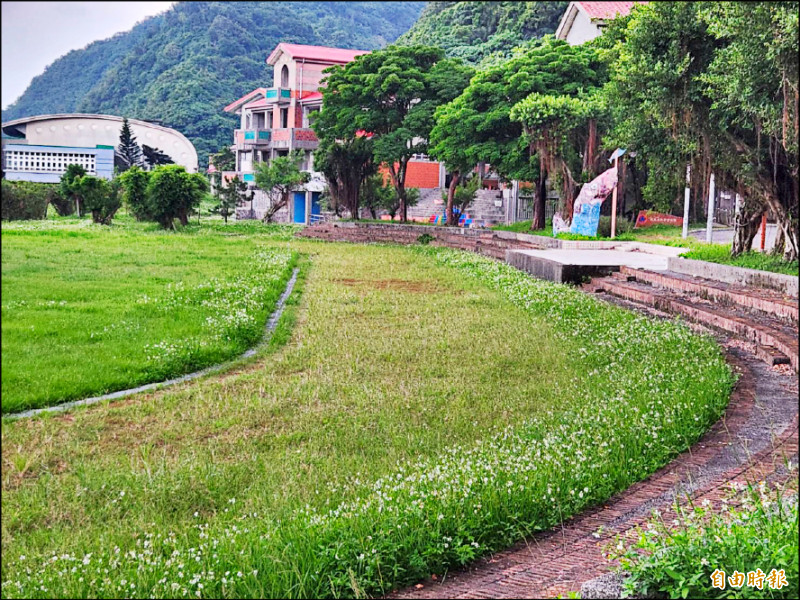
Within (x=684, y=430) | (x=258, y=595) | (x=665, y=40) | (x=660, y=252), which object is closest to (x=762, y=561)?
(x=258, y=595)

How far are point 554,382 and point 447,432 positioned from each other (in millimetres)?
1409

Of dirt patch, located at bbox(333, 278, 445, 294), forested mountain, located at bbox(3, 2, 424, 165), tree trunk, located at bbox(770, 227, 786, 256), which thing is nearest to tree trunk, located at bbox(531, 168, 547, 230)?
dirt patch, located at bbox(333, 278, 445, 294)

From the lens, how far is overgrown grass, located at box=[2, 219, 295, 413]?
2.87 m

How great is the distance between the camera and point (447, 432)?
4.77m

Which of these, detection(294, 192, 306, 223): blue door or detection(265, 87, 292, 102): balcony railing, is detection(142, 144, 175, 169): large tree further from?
detection(294, 192, 306, 223): blue door

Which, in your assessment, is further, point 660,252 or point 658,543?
point 660,252

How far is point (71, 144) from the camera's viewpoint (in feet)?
10.8

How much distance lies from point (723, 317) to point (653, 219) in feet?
60.3

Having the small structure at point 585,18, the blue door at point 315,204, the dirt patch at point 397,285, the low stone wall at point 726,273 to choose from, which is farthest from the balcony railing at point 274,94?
the blue door at point 315,204

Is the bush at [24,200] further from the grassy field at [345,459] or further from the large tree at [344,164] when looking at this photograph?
the large tree at [344,164]

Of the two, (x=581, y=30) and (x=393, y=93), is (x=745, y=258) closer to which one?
(x=393, y=93)

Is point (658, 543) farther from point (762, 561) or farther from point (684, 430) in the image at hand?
point (684, 430)

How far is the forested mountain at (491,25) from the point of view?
33.5m

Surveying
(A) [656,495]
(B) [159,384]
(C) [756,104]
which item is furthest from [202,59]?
(C) [756,104]
